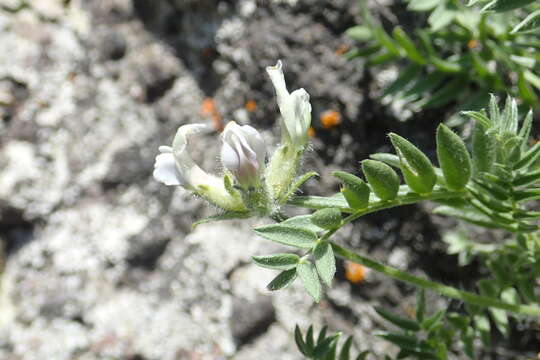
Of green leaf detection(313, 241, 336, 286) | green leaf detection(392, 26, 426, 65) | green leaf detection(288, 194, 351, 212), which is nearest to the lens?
green leaf detection(313, 241, 336, 286)

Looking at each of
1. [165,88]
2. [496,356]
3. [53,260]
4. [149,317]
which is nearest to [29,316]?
[53,260]

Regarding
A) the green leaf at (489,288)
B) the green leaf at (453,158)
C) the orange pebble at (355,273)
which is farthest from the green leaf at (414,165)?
the orange pebble at (355,273)

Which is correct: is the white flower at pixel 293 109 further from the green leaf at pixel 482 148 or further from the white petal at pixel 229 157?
the green leaf at pixel 482 148

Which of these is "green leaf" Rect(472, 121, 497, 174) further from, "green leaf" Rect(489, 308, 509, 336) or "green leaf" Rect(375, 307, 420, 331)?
"green leaf" Rect(489, 308, 509, 336)

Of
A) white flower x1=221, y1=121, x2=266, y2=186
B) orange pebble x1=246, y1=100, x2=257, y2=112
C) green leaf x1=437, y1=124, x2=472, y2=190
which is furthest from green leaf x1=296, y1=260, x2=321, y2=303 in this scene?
orange pebble x1=246, y1=100, x2=257, y2=112

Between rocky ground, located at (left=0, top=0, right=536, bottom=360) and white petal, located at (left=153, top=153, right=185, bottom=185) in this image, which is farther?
rocky ground, located at (left=0, top=0, right=536, bottom=360)

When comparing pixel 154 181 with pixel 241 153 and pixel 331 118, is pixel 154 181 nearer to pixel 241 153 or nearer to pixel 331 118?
pixel 331 118

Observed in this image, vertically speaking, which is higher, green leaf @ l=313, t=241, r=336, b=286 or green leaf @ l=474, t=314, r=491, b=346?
green leaf @ l=313, t=241, r=336, b=286
